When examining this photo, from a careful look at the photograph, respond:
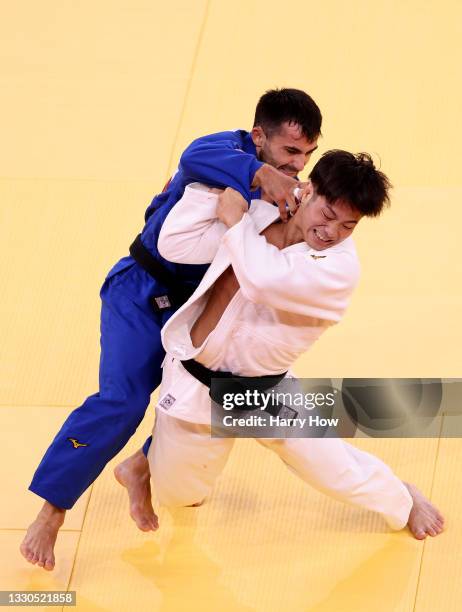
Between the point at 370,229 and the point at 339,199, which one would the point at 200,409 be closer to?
the point at 339,199

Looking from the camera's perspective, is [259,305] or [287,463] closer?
[259,305]

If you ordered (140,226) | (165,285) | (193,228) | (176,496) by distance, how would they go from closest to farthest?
(193,228) < (165,285) < (176,496) < (140,226)

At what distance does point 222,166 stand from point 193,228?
186 millimetres

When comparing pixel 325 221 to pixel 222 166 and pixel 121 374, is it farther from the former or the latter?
pixel 121 374

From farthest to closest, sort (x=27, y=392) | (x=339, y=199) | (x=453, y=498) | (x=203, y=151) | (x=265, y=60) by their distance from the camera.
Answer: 1. (x=265, y=60)
2. (x=27, y=392)
3. (x=453, y=498)
4. (x=203, y=151)
5. (x=339, y=199)

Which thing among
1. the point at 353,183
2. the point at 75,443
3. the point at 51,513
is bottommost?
the point at 51,513

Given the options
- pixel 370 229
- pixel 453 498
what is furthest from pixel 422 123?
pixel 453 498

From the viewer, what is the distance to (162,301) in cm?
328

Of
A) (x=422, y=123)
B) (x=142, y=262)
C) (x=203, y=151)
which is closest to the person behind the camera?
(x=203, y=151)

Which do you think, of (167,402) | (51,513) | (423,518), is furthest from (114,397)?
(423,518)

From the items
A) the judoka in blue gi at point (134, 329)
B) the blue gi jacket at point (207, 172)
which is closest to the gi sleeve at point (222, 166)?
the blue gi jacket at point (207, 172)

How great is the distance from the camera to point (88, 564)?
3521 mm

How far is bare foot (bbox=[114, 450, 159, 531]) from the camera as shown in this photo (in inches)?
139

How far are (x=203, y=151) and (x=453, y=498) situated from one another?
5.03 ft
